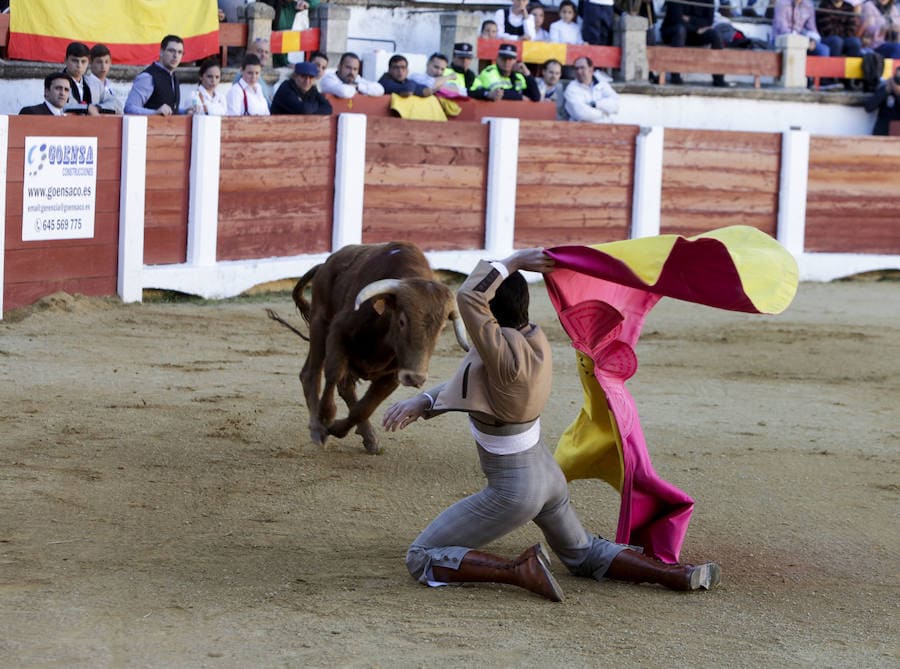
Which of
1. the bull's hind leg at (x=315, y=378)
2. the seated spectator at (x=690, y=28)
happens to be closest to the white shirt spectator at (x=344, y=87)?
the seated spectator at (x=690, y=28)

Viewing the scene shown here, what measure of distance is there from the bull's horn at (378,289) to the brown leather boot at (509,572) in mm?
1459

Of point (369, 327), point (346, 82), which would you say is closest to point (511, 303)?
point (369, 327)

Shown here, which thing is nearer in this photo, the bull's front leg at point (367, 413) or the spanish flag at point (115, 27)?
the bull's front leg at point (367, 413)

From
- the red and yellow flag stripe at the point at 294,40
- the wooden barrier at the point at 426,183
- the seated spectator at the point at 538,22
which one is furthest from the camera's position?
the seated spectator at the point at 538,22

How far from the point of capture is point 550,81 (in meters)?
14.0

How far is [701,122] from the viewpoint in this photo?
54.1 ft

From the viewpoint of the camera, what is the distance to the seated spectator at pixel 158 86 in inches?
400

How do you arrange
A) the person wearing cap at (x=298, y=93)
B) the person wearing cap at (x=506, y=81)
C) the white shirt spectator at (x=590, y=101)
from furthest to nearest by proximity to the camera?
the white shirt spectator at (x=590, y=101) < the person wearing cap at (x=506, y=81) < the person wearing cap at (x=298, y=93)

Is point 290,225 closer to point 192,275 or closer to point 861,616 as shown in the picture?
point 192,275

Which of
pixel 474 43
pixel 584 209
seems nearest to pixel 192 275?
pixel 584 209

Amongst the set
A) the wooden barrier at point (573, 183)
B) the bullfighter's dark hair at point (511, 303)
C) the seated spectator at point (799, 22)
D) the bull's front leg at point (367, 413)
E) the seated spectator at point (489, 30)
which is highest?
the seated spectator at point (799, 22)

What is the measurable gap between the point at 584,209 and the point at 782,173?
2.19 m

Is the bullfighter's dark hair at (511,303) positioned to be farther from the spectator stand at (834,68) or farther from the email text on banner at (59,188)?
the spectator stand at (834,68)

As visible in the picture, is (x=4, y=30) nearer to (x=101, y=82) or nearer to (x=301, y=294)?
(x=101, y=82)
